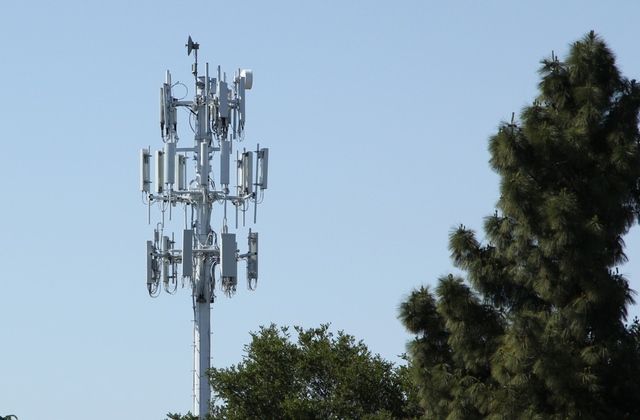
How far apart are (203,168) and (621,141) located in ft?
59.6

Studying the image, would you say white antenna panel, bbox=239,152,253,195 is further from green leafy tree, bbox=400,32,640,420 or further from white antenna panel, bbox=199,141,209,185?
green leafy tree, bbox=400,32,640,420

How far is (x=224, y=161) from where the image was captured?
5588 cm

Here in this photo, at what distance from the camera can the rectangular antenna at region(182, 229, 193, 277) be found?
55469 mm

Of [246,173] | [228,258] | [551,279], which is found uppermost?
[246,173]

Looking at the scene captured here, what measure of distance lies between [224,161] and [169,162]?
1477mm

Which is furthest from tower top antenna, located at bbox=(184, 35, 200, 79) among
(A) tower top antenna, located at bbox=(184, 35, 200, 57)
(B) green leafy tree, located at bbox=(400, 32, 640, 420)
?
(B) green leafy tree, located at bbox=(400, 32, 640, 420)

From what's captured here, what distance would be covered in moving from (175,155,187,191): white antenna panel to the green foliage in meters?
5.00

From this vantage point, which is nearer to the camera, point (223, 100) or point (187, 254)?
point (187, 254)

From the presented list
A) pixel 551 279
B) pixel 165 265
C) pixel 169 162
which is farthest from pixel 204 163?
pixel 551 279

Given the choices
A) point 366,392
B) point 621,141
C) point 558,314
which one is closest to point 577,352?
point 558,314

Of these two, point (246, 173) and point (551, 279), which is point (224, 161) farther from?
point (551, 279)

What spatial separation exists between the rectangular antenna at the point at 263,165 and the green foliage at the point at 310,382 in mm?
4319

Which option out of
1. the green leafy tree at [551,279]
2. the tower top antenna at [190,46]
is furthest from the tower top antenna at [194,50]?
the green leafy tree at [551,279]

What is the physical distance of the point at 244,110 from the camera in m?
57.2
